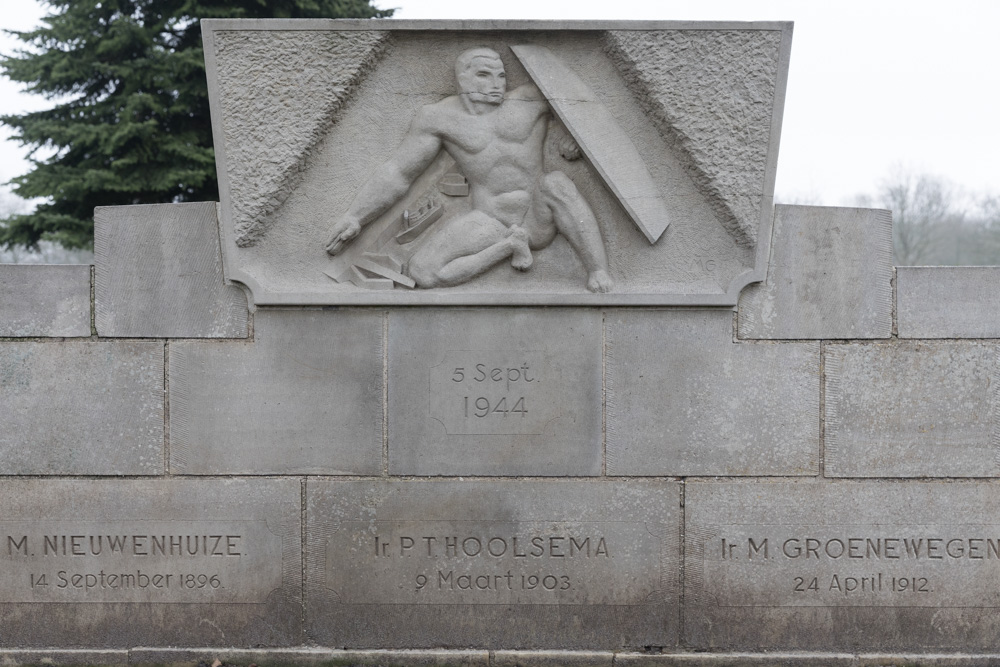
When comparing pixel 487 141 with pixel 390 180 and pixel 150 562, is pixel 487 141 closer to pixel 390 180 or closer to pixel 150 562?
pixel 390 180

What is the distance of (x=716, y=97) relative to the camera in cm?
468

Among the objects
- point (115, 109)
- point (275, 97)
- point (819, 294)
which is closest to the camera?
point (275, 97)

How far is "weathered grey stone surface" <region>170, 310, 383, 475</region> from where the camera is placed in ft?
15.6

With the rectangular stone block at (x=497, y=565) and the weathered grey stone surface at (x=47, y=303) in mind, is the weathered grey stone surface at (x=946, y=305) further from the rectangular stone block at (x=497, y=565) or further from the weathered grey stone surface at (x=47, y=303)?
the weathered grey stone surface at (x=47, y=303)

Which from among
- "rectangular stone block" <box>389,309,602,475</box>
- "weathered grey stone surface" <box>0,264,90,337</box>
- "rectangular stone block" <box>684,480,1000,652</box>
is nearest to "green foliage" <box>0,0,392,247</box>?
"weathered grey stone surface" <box>0,264,90,337</box>

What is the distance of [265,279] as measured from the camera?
4.78 metres

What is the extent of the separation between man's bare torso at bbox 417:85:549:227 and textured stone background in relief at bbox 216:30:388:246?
514 millimetres

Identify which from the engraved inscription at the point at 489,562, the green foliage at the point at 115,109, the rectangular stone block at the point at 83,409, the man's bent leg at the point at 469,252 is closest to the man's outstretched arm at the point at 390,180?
the man's bent leg at the point at 469,252

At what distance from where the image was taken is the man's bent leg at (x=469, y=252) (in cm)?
475

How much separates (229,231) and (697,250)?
8.78 ft

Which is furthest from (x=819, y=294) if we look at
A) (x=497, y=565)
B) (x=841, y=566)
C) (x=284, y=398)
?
(x=284, y=398)

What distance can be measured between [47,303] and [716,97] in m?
3.97

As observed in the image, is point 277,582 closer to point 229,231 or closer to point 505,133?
point 229,231

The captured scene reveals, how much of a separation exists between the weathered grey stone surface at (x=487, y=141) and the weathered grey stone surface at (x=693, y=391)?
0.63ft
